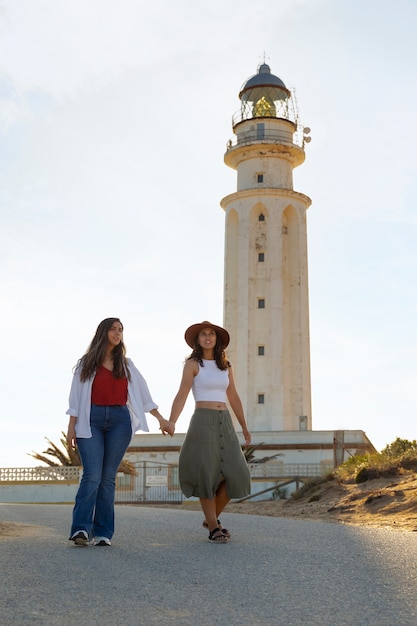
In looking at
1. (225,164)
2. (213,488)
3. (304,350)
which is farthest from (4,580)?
(225,164)

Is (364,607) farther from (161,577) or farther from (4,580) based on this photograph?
(4,580)

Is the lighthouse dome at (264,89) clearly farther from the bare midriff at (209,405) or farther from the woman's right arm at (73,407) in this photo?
the woman's right arm at (73,407)

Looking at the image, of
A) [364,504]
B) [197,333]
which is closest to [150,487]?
[364,504]

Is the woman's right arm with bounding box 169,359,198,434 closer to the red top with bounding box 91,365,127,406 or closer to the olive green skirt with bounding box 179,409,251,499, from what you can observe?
the olive green skirt with bounding box 179,409,251,499

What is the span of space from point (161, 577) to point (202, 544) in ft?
6.89

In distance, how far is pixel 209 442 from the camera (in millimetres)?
8039

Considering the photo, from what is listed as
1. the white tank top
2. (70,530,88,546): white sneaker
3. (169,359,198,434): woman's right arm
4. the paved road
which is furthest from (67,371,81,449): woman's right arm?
the white tank top

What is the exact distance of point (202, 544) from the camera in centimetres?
754

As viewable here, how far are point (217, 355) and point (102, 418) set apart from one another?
53.2 inches

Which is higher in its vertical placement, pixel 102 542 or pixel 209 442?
pixel 209 442

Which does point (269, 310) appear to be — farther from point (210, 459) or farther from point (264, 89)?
point (210, 459)

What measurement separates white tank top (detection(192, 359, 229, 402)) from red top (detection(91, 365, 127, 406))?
76 centimetres

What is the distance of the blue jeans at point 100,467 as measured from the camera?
743cm

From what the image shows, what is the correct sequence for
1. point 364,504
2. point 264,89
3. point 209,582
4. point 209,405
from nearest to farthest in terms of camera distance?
1. point 209,582
2. point 209,405
3. point 364,504
4. point 264,89
